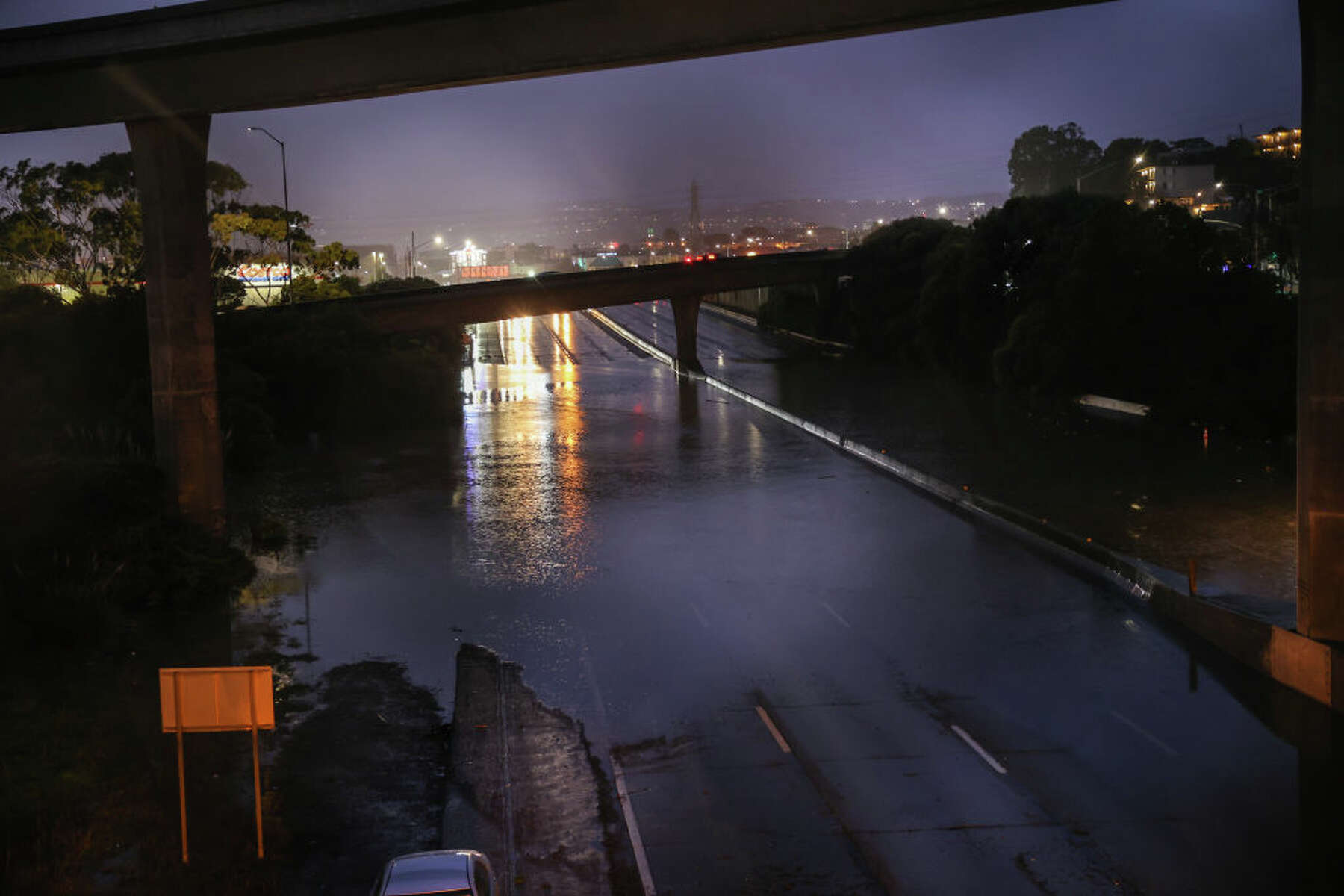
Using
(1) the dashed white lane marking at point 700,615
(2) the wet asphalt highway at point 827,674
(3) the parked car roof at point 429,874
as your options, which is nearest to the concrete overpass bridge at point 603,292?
(2) the wet asphalt highway at point 827,674

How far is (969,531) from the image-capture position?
29.0m

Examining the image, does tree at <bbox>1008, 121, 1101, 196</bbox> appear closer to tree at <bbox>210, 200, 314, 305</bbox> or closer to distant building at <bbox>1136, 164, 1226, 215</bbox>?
distant building at <bbox>1136, 164, 1226, 215</bbox>

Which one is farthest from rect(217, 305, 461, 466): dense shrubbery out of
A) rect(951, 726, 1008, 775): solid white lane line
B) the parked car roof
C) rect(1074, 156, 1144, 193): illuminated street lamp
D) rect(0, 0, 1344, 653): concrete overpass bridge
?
rect(1074, 156, 1144, 193): illuminated street lamp

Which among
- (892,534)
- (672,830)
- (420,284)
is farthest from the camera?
(420,284)

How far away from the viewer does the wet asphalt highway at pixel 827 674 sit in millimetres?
12336

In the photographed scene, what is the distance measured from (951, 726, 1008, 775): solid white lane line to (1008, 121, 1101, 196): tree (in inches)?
6763

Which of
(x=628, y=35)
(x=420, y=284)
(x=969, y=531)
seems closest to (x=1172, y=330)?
(x=969, y=531)

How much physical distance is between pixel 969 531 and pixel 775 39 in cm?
1306

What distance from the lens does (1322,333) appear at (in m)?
16.8

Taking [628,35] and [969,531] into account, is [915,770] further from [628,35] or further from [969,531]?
[969,531]

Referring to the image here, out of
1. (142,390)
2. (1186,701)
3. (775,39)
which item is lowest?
(1186,701)

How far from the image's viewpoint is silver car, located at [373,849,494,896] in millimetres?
9359

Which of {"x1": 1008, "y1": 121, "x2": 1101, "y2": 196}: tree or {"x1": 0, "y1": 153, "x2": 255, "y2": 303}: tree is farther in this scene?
{"x1": 1008, "y1": 121, "x2": 1101, "y2": 196}: tree

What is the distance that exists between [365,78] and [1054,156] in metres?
171
